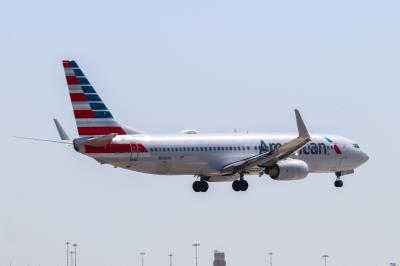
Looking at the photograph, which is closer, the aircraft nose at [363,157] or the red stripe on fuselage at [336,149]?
the red stripe on fuselage at [336,149]

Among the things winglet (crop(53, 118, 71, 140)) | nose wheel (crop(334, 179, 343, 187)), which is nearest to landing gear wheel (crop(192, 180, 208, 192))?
winglet (crop(53, 118, 71, 140))

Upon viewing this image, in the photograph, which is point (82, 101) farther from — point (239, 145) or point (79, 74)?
point (239, 145)

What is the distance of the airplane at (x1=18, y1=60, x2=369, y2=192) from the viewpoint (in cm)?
11175

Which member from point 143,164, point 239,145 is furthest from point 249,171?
point 143,164

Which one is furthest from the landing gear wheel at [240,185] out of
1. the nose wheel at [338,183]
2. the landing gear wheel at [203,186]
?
the nose wheel at [338,183]

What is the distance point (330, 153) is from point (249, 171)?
8.01 meters

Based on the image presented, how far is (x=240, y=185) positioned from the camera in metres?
118

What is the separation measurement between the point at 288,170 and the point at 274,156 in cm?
182

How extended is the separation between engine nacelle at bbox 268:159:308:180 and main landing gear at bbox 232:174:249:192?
2.43 meters

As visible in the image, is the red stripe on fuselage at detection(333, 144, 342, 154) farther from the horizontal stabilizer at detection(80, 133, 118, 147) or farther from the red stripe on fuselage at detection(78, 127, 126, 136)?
the horizontal stabilizer at detection(80, 133, 118, 147)

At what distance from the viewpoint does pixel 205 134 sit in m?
118

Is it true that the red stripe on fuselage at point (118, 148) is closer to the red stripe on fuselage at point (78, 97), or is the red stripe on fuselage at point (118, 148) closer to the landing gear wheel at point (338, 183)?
the red stripe on fuselage at point (78, 97)

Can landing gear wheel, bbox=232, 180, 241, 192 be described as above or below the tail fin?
below

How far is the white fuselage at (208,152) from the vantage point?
11225 centimetres
